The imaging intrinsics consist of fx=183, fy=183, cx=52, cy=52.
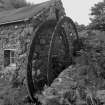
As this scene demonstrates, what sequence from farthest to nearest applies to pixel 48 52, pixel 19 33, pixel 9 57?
1. pixel 9 57
2. pixel 19 33
3. pixel 48 52

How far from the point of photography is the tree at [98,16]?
1100cm

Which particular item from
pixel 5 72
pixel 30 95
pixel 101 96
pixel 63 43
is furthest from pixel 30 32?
pixel 101 96

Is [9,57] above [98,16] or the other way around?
the other way around

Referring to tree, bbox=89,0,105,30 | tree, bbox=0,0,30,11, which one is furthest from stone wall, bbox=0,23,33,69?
tree, bbox=0,0,30,11

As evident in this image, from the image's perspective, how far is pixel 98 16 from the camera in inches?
457

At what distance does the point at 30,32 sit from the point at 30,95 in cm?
344

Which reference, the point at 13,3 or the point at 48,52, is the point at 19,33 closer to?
the point at 48,52

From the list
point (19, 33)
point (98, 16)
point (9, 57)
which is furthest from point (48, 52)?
point (98, 16)

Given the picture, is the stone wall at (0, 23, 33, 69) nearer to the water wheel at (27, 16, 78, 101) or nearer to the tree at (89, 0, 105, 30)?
the water wheel at (27, 16, 78, 101)

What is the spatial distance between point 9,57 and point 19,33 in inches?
64.3

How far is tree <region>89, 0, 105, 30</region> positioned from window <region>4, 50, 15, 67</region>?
17.1 ft

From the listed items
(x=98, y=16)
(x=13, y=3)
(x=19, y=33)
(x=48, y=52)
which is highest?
(x=13, y=3)

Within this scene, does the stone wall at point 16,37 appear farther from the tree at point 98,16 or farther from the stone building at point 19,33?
the tree at point 98,16

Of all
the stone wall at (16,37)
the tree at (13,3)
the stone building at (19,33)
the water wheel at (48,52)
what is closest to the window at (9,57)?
the stone building at (19,33)
